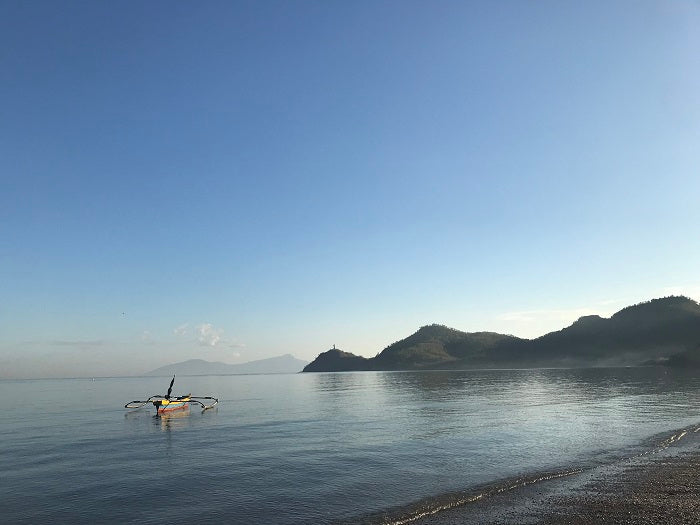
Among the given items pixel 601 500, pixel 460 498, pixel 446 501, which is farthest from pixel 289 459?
pixel 601 500

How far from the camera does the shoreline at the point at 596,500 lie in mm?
19438

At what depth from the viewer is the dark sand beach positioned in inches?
765

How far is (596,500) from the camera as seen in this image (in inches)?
862

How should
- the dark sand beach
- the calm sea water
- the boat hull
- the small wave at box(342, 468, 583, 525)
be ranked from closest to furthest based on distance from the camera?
the dark sand beach < the small wave at box(342, 468, 583, 525) < the calm sea water < the boat hull

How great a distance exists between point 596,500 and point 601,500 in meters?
0.23

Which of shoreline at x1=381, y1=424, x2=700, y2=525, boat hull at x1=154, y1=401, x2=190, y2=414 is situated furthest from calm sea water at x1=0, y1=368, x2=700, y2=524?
boat hull at x1=154, y1=401, x2=190, y2=414

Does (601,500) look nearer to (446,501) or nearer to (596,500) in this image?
(596,500)

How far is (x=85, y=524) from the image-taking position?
22234 millimetres

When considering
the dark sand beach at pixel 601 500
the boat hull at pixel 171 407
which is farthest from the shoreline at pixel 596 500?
the boat hull at pixel 171 407

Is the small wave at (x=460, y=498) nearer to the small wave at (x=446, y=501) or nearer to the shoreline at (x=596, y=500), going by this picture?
the small wave at (x=446, y=501)

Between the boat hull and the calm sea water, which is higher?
the boat hull

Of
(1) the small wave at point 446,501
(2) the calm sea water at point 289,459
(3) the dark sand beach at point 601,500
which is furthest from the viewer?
(2) the calm sea water at point 289,459

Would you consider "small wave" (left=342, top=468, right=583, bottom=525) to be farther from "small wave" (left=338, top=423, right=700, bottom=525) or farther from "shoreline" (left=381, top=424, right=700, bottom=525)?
"shoreline" (left=381, top=424, right=700, bottom=525)

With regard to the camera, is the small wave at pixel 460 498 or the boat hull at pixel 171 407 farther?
the boat hull at pixel 171 407
